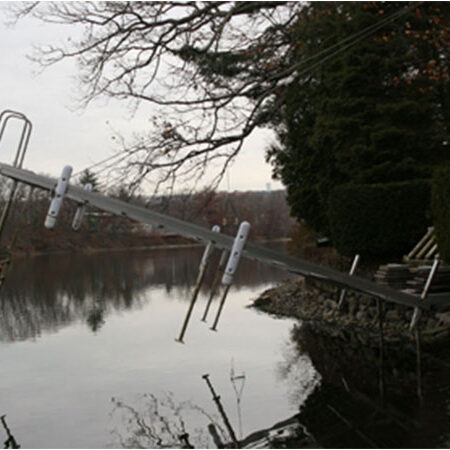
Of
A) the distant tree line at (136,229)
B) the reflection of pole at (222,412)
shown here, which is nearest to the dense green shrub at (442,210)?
the reflection of pole at (222,412)

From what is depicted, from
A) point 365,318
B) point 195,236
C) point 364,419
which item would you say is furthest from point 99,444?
point 365,318

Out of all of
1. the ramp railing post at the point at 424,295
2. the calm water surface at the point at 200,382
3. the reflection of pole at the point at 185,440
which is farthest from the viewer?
the ramp railing post at the point at 424,295

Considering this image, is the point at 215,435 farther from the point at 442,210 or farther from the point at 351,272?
the point at 442,210

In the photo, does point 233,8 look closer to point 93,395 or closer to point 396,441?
point 93,395

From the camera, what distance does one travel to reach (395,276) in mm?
10625

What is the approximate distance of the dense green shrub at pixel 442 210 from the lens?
1099cm

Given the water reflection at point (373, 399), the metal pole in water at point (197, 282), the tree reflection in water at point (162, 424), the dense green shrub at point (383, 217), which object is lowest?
the tree reflection in water at point (162, 424)

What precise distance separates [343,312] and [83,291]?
36.2ft

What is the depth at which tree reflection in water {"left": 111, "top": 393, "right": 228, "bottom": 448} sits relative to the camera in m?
6.53

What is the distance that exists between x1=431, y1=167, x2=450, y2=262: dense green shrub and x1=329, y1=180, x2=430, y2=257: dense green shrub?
181cm

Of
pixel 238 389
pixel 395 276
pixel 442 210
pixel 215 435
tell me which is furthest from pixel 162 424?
pixel 442 210

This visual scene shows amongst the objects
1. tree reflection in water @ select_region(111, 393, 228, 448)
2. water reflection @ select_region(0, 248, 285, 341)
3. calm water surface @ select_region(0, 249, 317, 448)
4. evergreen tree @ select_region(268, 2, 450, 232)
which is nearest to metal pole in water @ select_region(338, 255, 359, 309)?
calm water surface @ select_region(0, 249, 317, 448)

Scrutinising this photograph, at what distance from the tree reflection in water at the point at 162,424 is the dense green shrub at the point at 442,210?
5810 mm

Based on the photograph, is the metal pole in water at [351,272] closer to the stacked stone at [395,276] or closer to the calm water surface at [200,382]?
the stacked stone at [395,276]
